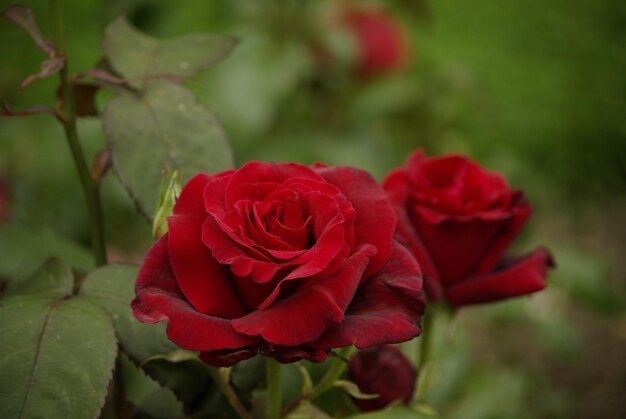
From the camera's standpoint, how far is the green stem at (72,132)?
42cm

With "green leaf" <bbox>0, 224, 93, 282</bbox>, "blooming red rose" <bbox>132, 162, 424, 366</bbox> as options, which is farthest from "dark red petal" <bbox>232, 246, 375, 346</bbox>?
"green leaf" <bbox>0, 224, 93, 282</bbox>

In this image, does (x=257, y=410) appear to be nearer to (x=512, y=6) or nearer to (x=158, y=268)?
(x=158, y=268)

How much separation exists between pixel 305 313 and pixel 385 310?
0.04 m

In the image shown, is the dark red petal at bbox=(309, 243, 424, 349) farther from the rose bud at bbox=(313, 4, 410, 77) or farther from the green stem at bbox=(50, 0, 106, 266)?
the rose bud at bbox=(313, 4, 410, 77)

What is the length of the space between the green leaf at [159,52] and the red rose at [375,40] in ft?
2.84

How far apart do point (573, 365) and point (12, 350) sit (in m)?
1.45

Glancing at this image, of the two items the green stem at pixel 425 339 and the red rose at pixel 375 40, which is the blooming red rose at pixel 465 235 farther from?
the red rose at pixel 375 40

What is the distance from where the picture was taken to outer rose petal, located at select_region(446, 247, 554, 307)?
1.41 ft

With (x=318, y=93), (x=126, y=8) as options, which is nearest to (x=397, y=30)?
(x=318, y=93)

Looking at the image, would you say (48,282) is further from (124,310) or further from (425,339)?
(425,339)

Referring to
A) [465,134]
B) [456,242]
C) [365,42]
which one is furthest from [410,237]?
[465,134]

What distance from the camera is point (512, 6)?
248 centimetres

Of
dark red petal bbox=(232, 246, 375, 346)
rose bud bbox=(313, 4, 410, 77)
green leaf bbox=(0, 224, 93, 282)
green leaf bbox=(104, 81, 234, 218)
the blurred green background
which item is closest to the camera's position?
dark red petal bbox=(232, 246, 375, 346)

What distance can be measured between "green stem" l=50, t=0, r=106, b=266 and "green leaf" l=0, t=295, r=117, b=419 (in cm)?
9
